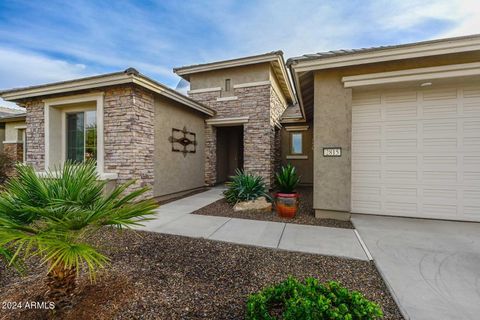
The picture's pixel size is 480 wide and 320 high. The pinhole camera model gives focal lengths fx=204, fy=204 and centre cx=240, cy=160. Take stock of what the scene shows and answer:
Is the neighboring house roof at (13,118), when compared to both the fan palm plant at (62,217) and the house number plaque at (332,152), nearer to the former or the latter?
the fan palm plant at (62,217)

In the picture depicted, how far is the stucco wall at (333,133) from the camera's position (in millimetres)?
4633

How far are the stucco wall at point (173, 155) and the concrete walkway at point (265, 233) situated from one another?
182cm

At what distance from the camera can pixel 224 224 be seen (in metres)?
4.51

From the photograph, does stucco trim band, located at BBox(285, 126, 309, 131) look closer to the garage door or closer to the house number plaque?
the garage door

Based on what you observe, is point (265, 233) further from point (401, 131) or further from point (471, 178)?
point (471, 178)

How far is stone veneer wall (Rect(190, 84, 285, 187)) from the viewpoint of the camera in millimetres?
8711

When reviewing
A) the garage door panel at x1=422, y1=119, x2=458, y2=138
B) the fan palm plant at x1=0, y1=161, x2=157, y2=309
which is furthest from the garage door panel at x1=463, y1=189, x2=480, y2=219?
the fan palm plant at x1=0, y1=161, x2=157, y2=309

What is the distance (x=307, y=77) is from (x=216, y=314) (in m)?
5.33

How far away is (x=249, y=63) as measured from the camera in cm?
862

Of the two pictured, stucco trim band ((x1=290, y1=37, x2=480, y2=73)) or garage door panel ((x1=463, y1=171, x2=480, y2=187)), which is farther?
garage door panel ((x1=463, y1=171, x2=480, y2=187))

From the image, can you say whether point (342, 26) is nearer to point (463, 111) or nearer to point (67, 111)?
point (463, 111)

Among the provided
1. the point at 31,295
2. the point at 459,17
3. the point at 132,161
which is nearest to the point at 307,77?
the point at 459,17

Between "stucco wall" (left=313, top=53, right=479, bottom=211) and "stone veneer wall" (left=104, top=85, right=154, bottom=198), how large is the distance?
4.79 m

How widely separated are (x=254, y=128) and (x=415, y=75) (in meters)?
5.53
